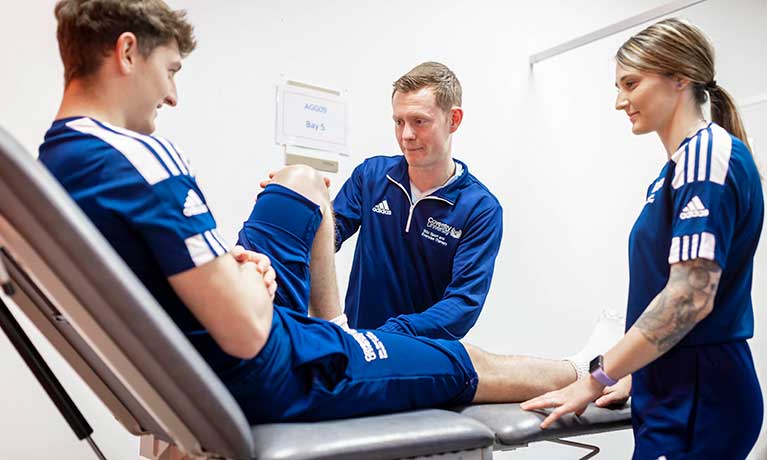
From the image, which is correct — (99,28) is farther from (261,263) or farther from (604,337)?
(604,337)

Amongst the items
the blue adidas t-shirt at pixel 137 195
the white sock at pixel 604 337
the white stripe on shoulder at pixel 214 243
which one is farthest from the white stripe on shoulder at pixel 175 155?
the white sock at pixel 604 337

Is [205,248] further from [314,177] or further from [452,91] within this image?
[452,91]

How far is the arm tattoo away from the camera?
3.75 ft

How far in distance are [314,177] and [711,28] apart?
2.81 metres

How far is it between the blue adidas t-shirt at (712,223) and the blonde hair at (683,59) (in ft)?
0.44

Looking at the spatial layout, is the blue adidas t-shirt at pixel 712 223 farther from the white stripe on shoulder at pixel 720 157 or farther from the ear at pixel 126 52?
the ear at pixel 126 52

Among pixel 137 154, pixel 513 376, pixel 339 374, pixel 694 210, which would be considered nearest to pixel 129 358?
pixel 137 154

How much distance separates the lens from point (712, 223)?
1132 millimetres

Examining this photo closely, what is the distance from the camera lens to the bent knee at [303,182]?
4.16ft

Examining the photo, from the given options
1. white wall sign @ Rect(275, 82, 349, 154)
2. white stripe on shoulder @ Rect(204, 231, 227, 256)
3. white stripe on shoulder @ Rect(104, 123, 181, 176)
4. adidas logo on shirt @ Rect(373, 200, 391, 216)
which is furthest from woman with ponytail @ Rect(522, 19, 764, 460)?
white wall sign @ Rect(275, 82, 349, 154)

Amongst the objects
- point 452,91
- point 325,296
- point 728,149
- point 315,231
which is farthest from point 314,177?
point 452,91

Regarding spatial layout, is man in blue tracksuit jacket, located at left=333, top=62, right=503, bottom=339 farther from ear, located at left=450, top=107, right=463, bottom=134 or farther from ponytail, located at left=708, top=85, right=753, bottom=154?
ponytail, located at left=708, top=85, right=753, bottom=154

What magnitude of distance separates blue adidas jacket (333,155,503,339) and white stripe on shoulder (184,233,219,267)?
108 cm

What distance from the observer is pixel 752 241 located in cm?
123
